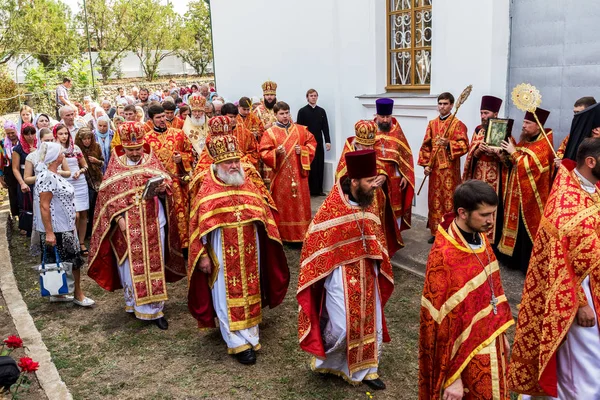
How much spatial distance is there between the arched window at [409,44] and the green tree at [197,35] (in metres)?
Answer: 39.0

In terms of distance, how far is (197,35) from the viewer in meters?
47.5

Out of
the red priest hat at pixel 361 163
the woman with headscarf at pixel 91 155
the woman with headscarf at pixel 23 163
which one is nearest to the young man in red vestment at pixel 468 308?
the red priest hat at pixel 361 163

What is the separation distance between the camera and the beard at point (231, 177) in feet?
16.9

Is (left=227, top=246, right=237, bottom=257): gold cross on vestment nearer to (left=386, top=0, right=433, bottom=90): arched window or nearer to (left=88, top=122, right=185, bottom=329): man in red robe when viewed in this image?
(left=88, top=122, right=185, bottom=329): man in red robe

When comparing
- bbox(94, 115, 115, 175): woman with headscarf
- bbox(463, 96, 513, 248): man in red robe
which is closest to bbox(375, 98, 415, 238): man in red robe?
bbox(463, 96, 513, 248): man in red robe

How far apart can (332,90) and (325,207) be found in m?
6.62

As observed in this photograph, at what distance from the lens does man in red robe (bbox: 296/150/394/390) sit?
4328mm

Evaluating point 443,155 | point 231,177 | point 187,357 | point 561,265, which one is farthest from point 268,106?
point 561,265

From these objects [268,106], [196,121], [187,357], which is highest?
[268,106]

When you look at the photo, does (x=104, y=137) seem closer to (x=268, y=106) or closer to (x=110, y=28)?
(x=268, y=106)

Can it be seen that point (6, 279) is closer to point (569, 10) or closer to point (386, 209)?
point (386, 209)

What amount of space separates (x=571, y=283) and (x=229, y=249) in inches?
110

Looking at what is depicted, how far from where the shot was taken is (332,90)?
10672mm

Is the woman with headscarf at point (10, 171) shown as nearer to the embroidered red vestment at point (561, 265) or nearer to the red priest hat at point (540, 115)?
the red priest hat at point (540, 115)
